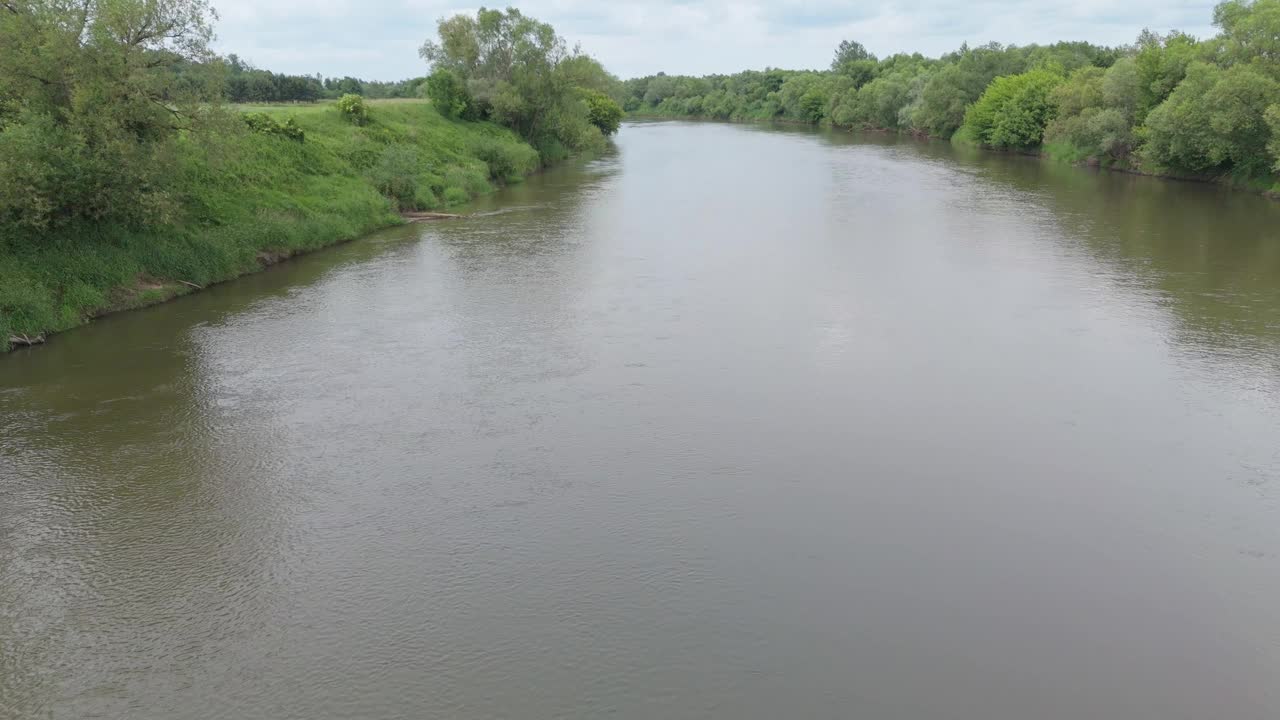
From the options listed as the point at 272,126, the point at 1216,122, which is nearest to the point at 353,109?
the point at 272,126

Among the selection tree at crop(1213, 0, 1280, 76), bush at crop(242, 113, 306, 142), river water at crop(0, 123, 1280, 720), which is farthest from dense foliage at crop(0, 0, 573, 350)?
tree at crop(1213, 0, 1280, 76)

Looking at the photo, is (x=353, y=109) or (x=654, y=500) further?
(x=353, y=109)

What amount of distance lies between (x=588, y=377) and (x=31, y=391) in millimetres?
10619

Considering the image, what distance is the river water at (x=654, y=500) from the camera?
9219 mm

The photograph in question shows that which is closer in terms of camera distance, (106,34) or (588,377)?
(588,377)

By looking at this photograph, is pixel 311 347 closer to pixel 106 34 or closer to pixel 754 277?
pixel 106 34

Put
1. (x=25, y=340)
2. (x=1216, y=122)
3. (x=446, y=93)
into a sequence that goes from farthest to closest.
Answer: (x=446, y=93)
(x=1216, y=122)
(x=25, y=340)

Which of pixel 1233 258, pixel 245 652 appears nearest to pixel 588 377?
pixel 245 652

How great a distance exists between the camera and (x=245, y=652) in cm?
963

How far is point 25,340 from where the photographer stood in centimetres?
1903

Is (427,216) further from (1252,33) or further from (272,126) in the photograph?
(1252,33)

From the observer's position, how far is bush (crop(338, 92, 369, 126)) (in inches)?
1626

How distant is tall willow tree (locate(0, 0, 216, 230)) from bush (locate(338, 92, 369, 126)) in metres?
18.3

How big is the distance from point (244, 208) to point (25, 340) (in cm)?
987
